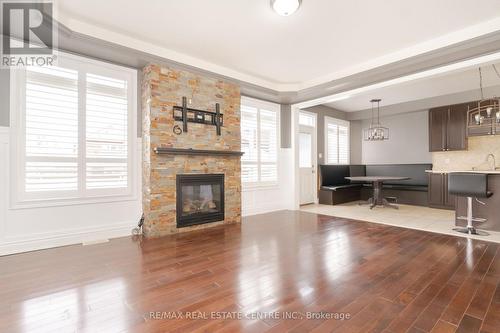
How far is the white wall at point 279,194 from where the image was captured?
5.57 m

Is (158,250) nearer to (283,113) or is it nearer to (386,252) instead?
(386,252)

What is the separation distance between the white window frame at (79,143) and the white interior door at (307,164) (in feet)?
14.2

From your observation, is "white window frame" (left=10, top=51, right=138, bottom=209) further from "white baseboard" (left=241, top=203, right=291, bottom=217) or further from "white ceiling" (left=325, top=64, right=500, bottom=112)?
"white ceiling" (left=325, top=64, right=500, bottom=112)

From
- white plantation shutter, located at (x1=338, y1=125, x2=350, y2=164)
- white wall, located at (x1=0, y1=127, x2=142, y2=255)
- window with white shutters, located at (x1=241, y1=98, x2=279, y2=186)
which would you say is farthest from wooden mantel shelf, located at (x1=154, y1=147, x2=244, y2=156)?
white plantation shutter, located at (x1=338, y1=125, x2=350, y2=164)

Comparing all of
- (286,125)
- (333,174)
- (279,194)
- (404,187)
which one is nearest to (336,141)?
(333,174)

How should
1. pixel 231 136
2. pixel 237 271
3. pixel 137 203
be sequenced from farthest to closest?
pixel 231 136 < pixel 137 203 < pixel 237 271

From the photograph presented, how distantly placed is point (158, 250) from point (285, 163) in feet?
12.6

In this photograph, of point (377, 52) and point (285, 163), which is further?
point (285, 163)

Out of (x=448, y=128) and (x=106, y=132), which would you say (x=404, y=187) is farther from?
(x=106, y=132)

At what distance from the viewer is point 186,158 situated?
164 inches

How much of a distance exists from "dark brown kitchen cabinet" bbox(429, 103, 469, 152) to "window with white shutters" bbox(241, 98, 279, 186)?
4.03 meters

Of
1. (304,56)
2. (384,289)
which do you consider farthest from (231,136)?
(384,289)

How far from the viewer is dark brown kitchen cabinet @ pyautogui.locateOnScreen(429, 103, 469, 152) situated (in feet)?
19.5

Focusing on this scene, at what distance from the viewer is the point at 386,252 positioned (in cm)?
304
